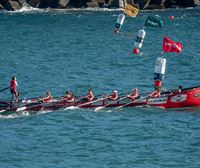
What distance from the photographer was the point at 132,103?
180 ft

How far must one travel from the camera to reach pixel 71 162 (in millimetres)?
42188

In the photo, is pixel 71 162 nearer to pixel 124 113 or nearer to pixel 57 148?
pixel 57 148

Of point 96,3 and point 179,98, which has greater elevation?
point 179,98

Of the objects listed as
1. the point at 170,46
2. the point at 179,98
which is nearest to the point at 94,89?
the point at 170,46

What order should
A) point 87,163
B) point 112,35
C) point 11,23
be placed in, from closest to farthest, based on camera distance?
point 87,163
point 112,35
point 11,23

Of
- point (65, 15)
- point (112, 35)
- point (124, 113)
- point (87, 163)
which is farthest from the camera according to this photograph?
point (65, 15)

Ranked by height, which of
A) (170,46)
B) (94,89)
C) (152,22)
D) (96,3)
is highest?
(152,22)

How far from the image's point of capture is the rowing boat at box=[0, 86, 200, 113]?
5400 centimetres

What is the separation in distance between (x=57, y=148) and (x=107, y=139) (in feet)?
11.1

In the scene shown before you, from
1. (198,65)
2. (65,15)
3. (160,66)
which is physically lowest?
(65,15)

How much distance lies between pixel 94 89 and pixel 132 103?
32.2 feet

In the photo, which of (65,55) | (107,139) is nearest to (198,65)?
(65,55)

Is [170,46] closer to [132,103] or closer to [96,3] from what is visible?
[132,103]

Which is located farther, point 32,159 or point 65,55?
point 65,55
